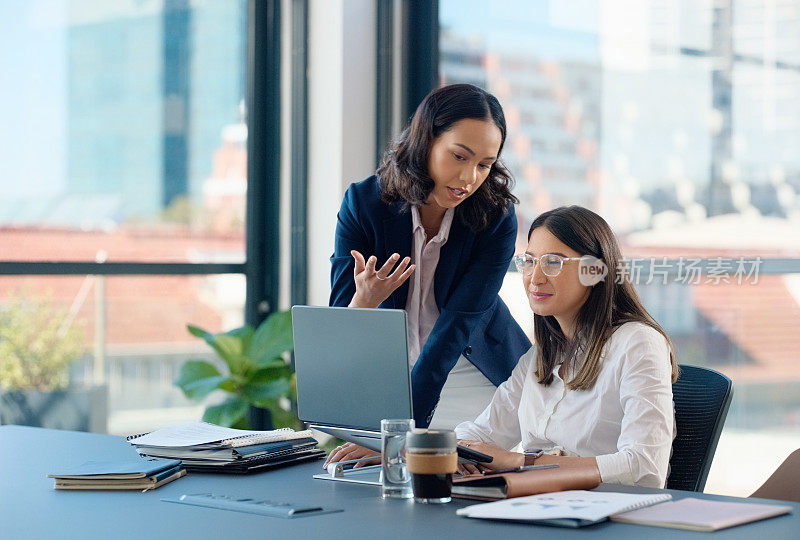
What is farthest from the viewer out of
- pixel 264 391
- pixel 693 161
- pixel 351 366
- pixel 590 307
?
pixel 264 391

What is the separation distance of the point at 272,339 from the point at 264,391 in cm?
23

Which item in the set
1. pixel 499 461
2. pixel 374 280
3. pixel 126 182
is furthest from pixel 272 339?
pixel 499 461

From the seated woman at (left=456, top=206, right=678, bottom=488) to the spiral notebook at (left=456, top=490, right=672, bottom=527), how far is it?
29 cm

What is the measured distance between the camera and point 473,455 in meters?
1.80

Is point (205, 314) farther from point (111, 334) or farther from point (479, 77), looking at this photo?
point (479, 77)

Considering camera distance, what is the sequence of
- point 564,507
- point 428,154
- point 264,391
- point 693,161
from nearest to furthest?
point 564,507 → point 428,154 → point 693,161 → point 264,391

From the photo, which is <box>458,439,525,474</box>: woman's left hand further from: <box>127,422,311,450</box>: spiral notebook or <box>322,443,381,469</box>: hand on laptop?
<box>127,422,311,450</box>: spiral notebook

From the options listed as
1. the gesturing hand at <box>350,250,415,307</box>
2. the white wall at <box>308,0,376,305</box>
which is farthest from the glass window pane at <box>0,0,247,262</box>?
the gesturing hand at <box>350,250,415,307</box>

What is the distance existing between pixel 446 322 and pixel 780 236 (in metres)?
1.30

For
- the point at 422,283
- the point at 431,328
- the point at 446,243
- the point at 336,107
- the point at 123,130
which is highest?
the point at 336,107

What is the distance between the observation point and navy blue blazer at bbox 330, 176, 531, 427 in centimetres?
244

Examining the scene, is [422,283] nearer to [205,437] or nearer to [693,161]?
[205,437]

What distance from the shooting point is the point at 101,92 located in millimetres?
4215

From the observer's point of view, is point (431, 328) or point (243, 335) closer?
point (431, 328)
